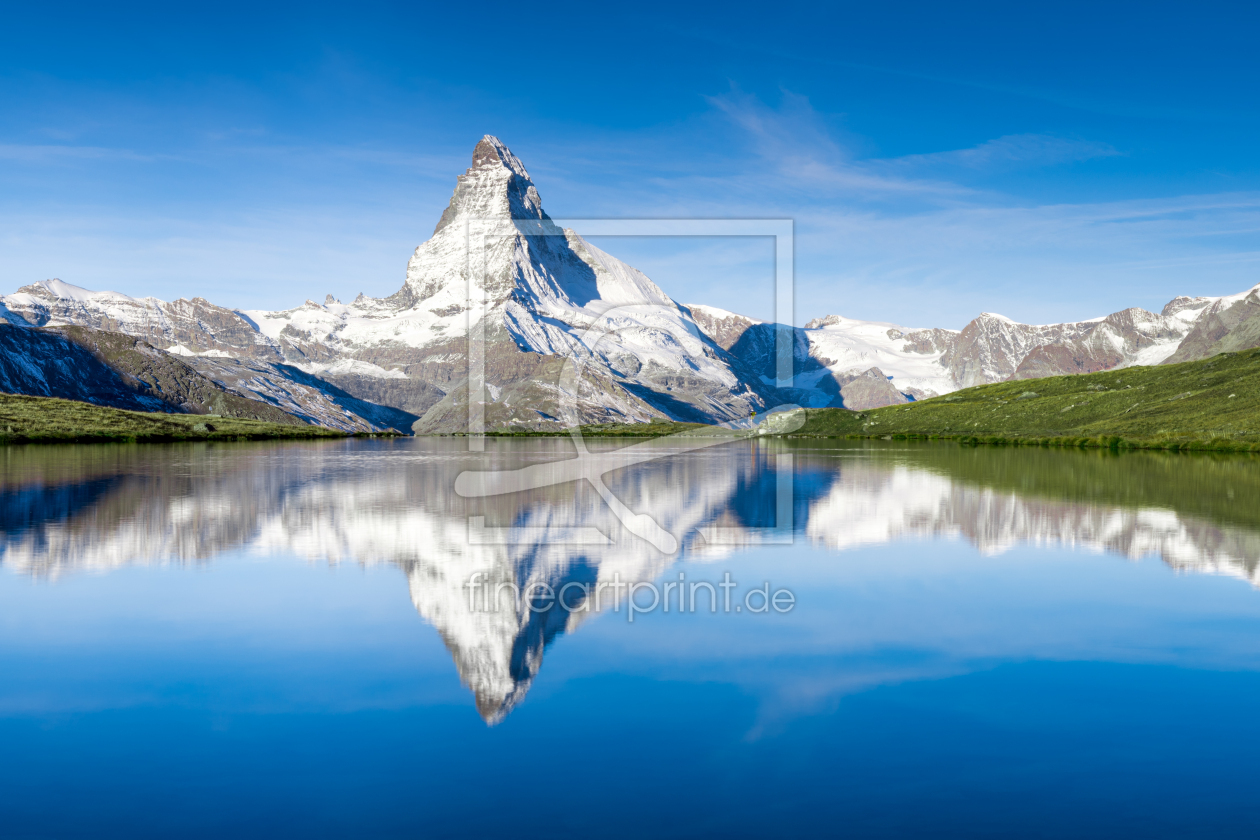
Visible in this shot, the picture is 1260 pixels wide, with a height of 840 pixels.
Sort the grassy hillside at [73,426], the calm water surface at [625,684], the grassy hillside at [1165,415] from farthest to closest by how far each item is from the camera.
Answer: the grassy hillside at [73,426] → the grassy hillside at [1165,415] → the calm water surface at [625,684]

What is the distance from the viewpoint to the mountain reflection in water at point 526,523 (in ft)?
74.7

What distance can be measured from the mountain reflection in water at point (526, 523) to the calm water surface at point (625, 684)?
250mm

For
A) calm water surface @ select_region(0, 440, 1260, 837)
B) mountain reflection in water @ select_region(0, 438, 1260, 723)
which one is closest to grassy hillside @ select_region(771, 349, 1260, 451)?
mountain reflection in water @ select_region(0, 438, 1260, 723)

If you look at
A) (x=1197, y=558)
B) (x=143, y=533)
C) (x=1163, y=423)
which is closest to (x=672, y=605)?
(x=1197, y=558)

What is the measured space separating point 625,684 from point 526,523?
21.2 m

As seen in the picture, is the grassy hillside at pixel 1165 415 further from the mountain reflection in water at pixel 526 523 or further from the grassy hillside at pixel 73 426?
the grassy hillside at pixel 73 426

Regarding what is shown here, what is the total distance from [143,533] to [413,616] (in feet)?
60.0

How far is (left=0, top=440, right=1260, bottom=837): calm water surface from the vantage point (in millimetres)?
10055

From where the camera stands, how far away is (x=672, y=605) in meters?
20.6

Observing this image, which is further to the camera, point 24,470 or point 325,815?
point 24,470

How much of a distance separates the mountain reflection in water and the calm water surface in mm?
250

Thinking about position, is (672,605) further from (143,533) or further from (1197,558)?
(143,533)

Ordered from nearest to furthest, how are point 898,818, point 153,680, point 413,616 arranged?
point 898,818
point 153,680
point 413,616

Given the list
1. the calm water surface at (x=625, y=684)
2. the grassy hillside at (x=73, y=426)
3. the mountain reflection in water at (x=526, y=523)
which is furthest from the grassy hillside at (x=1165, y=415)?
the grassy hillside at (x=73, y=426)
